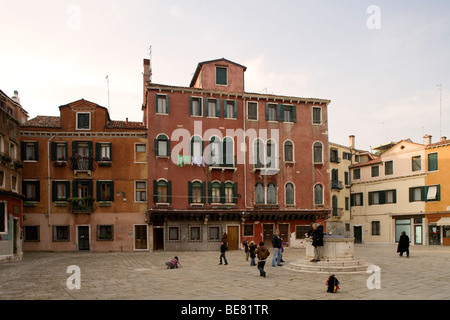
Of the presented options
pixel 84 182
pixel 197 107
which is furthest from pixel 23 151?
pixel 197 107

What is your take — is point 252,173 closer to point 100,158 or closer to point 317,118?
point 317,118

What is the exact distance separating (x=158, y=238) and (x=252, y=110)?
12817 mm

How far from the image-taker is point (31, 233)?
1194 inches

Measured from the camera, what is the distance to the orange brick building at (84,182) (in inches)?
1202

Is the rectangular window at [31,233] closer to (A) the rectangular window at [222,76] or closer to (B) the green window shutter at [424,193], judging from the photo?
(A) the rectangular window at [222,76]

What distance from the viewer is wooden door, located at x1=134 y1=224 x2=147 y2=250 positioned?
31.6m

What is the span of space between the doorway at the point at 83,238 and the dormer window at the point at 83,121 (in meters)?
7.49

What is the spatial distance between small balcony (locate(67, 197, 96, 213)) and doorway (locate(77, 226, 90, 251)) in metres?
1.34

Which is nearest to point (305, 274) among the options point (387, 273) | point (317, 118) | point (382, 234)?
point (387, 273)

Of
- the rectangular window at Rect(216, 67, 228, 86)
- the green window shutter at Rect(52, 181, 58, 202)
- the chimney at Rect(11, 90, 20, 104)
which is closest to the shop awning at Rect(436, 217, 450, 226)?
the rectangular window at Rect(216, 67, 228, 86)

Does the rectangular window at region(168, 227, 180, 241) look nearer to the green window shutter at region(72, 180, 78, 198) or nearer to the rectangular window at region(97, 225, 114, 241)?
the rectangular window at region(97, 225, 114, 241)

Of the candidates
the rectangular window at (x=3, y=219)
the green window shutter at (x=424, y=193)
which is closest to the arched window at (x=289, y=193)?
the green window shutter at (x=424, y=193)
